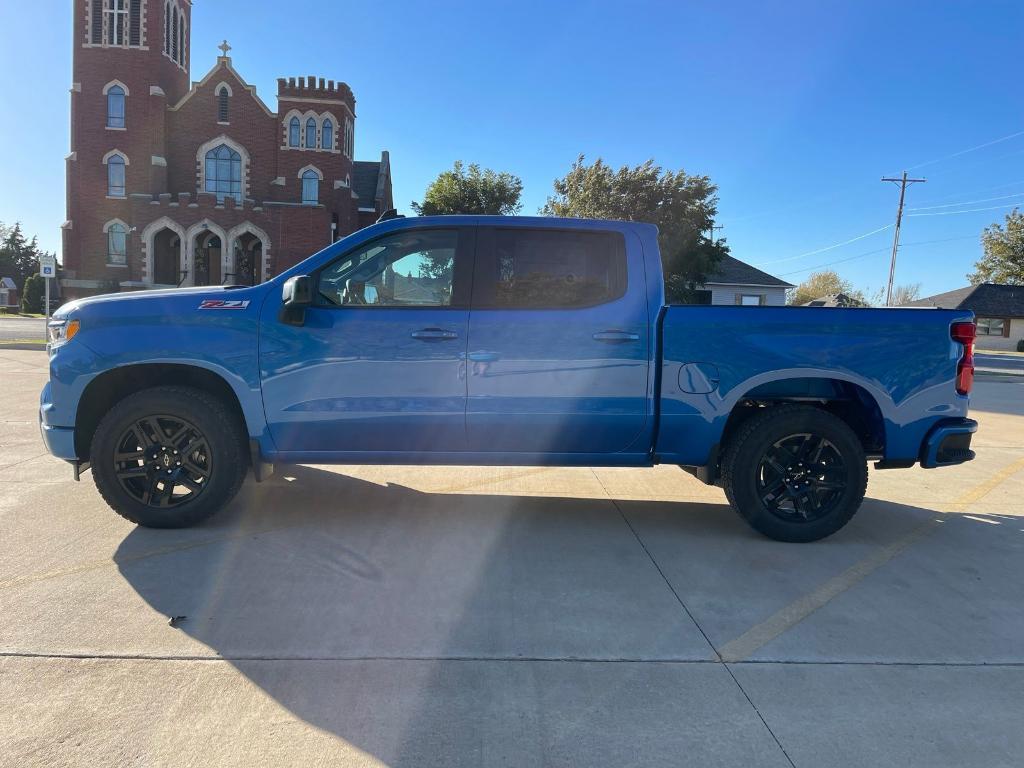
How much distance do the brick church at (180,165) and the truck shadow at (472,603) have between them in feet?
120

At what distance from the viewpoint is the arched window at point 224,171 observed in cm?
4106

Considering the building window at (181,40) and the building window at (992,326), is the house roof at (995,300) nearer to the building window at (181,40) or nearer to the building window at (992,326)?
the building window at (992,326)

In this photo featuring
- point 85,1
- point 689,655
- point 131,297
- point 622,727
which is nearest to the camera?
point 622,727

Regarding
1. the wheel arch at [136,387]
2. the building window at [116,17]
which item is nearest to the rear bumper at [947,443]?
the wheel arch at [136,387]

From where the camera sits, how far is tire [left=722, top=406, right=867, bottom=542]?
4.77m

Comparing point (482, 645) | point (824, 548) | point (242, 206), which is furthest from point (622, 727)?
point (242, 206)

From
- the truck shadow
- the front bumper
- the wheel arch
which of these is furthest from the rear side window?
the front bumper

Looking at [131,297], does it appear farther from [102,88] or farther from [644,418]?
[102,88]

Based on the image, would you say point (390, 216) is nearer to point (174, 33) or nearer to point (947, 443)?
point (947, 443)

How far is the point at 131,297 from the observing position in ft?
15.1

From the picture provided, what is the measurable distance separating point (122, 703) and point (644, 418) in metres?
3.24

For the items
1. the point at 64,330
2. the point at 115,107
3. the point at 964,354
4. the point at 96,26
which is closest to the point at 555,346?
the point at 964,354

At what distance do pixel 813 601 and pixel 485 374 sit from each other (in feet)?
7.68

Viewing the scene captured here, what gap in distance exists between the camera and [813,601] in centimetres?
395
